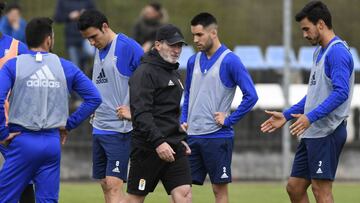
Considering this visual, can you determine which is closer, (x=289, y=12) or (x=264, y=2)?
(x=289, y=12)

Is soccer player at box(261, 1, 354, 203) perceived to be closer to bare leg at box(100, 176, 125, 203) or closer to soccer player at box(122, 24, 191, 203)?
soccer player at box(122, 24, 191, 203)

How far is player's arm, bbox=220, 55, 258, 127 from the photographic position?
12039 millimetres

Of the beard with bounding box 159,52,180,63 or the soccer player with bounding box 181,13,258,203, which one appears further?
the soccer player with bounding box 181,13,258,203

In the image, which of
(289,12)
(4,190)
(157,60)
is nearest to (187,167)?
(157,60)

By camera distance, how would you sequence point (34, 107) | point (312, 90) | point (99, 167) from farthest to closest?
point (99, 167), point (312, 90), point (34, 107)

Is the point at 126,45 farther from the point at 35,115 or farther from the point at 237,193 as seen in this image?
the point at 237,193

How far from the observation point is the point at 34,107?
1045cm

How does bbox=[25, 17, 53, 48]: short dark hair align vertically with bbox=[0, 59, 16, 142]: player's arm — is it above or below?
above

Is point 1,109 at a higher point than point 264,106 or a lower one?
higher

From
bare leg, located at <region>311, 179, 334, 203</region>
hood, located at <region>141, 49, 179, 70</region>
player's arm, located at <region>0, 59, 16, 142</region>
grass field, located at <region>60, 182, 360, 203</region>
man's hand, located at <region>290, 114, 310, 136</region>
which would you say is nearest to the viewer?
player's arm, located at <region>0, 59, 16, 142</region>

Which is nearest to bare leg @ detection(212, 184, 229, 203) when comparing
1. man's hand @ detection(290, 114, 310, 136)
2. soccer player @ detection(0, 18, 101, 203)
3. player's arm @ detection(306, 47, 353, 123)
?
man's hand @ detection(290, 114, 310, 136)

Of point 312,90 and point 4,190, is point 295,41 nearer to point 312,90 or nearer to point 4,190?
point 312,90

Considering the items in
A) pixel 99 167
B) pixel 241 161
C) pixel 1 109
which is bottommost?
pixel 241 161

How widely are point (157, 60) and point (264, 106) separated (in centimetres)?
1024
